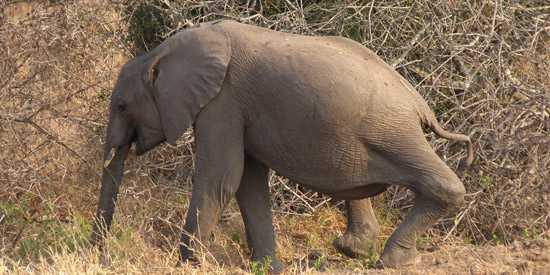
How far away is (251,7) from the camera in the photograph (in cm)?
842

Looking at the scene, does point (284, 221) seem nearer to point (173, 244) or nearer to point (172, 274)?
point (173, 244)

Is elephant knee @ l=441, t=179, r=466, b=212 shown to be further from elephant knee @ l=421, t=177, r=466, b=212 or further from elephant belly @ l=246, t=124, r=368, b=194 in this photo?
elephant belly @ l=246, t=124, r=368, b=194

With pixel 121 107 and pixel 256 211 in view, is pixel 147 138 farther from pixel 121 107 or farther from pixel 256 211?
pixel 256 211

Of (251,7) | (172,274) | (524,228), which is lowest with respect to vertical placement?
(524,228)

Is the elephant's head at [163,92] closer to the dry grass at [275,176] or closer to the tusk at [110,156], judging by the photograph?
the tusk at [110,156]

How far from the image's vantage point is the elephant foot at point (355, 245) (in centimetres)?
677

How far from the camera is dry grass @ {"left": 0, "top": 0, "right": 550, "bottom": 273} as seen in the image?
766 cm

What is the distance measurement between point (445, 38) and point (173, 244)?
111 inches

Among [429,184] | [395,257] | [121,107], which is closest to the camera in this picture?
[429,184]

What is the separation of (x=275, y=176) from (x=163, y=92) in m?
1.99

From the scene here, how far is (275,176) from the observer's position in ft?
26.6

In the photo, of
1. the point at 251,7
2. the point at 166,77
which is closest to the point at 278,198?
the point at 251,7

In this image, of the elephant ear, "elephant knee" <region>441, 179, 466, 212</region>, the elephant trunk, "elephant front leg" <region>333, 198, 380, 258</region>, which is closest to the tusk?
the elephant trunk

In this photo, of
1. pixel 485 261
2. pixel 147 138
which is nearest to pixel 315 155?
pixel 147 138
